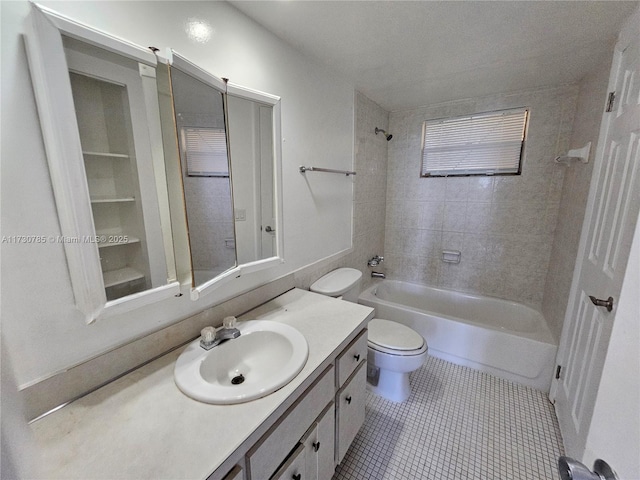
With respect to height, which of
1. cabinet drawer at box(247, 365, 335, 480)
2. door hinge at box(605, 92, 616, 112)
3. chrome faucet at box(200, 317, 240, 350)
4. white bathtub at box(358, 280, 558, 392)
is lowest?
white bathtub at box(358, 280, 558, 392)

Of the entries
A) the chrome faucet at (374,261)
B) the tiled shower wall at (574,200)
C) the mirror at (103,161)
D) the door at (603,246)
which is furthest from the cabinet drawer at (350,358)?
the tiled shower wall at (574,200)

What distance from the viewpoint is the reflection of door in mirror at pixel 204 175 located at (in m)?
0.97

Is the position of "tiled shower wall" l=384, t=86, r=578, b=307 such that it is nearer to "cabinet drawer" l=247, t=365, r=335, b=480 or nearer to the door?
the door

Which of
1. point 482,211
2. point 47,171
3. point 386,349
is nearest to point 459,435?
point 386,349

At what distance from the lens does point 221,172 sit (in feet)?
3.79

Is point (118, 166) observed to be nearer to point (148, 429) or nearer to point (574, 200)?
point (148, 429)

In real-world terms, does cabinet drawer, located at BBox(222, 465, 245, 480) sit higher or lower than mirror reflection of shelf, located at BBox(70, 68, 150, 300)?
lower

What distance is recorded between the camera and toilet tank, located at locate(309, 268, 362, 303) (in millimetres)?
1765

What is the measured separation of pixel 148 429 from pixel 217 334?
0.39 metres

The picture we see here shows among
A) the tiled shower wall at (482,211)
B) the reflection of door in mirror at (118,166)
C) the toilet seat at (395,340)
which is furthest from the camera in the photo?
the tiled shower wall at (482,211)

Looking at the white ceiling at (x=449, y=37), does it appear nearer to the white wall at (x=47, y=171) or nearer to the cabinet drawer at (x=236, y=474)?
the white wall at (x=47, y=171)

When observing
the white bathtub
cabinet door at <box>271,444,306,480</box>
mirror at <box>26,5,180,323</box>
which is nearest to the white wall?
mirror at <box>26,5,180,323</box>

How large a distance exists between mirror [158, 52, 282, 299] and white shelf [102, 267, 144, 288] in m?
0.17

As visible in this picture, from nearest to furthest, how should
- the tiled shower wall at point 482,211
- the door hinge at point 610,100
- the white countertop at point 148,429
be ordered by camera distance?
the white countertop at point 148,429
the door hinge at point 610,100
the tiled shower wall at point 482,211
